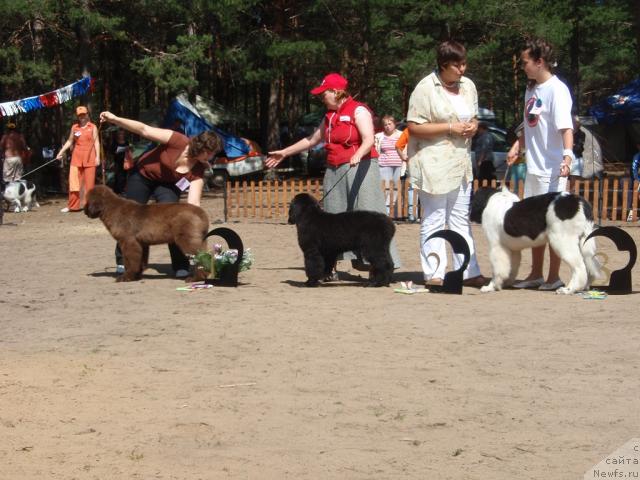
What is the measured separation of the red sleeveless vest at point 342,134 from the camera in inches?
379

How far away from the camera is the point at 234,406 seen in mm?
5320

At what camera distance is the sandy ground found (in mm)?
4469

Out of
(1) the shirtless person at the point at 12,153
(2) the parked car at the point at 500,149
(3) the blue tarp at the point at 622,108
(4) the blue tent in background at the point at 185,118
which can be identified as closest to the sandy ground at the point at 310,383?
(1) the shirtless person at the point at 12,153

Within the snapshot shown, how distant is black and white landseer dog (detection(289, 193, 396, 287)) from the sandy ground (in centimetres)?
30

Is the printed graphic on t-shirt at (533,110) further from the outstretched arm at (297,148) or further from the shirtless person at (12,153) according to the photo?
the shirtless person at (12,153)

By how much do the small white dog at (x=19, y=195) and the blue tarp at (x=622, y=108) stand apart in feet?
59.4

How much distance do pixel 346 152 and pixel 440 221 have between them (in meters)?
1.20

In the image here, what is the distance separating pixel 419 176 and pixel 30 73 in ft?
52.5

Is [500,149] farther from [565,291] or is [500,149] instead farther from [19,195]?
[565,291]

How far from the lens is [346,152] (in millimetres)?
9773

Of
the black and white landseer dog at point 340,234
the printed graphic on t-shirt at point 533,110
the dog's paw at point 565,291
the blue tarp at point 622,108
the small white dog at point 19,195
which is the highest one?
the blue tarp at point 622,108

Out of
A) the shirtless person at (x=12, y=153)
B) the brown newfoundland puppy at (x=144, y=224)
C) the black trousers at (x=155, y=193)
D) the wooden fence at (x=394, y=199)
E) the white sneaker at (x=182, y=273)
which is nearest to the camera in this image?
the brown newfoundland puppy at (x=144, y=224)

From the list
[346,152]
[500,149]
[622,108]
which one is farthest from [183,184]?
[622,108]

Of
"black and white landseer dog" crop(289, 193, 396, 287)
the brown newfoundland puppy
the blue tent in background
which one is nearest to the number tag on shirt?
the brown newfoundland puppy
